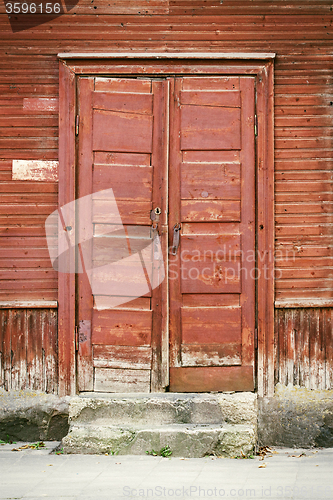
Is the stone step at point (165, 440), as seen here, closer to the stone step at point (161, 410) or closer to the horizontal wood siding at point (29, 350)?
the stone step at point (161, 410)

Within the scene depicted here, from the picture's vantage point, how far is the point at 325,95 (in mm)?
3959

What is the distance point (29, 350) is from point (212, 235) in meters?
1.91

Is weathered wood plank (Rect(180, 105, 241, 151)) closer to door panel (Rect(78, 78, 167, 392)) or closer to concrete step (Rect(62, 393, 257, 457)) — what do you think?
door panel (Rect(78, 78, 167, 392))

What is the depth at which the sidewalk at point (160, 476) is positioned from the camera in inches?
116

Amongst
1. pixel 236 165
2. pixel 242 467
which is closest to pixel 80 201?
pixel 236 165

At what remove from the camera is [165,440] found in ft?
11.9

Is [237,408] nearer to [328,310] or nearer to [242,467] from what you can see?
[242,467]

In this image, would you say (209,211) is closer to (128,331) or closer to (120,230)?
(120,230)

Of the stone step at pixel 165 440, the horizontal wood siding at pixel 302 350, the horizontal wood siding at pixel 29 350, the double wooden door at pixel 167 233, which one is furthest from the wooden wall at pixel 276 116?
the stone step at pixel 165 440

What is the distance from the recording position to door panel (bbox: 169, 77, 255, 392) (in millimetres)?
3920

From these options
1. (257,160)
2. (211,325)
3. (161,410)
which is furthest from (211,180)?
(161,410)

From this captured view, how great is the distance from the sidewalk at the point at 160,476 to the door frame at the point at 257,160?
0.62 m

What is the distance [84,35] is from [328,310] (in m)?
3.25

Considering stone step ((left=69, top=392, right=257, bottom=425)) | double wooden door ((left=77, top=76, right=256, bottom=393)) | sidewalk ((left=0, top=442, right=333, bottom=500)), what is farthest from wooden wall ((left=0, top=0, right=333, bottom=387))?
sidewalk ((left=0, top=442, right=333, bottom=500))
